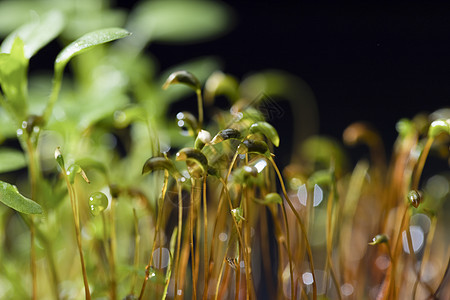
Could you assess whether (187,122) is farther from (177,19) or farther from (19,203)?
(177,19)

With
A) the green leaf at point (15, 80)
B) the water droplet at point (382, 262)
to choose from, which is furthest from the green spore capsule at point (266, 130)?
the water droplet at point (382, 262)

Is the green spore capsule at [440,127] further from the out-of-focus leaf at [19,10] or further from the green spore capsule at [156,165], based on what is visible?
the out-of-focus leaf at [19,10]

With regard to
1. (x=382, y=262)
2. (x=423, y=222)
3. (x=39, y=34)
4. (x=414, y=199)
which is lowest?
(x=423, y=222)

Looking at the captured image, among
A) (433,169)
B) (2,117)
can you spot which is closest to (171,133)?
(2,117)

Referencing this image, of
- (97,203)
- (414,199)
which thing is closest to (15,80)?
(97,203)

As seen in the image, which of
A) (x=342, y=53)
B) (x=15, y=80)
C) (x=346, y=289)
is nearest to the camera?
(x=15, y=80)

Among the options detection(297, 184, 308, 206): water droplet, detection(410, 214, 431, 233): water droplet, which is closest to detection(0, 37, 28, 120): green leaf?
detection(297, 184, 308, 206): water droplet
